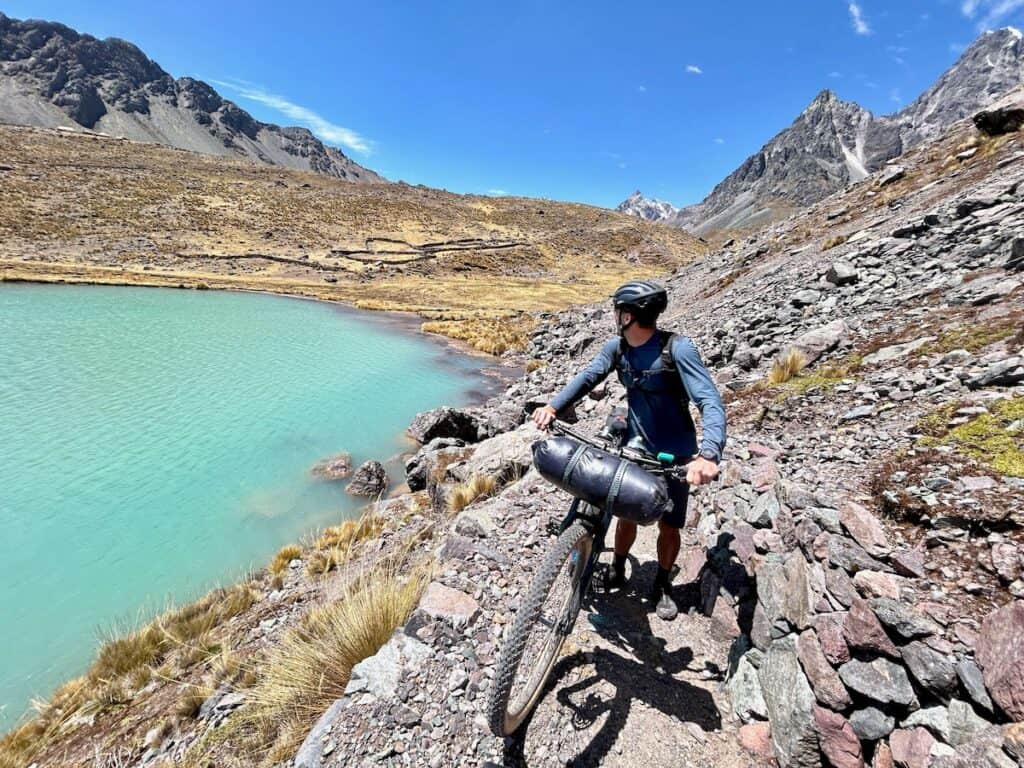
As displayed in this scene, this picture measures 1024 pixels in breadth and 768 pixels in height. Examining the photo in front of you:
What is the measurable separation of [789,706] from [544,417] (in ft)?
8.40

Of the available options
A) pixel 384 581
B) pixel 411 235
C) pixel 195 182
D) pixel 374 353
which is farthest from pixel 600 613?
pixel 195 182

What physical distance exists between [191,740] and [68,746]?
5.74 ft

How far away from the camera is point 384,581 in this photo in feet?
15.8

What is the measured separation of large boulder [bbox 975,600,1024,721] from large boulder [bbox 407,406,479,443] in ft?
37.2

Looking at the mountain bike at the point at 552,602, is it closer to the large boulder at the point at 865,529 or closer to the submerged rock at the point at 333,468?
the large boulder at the point at 865,529

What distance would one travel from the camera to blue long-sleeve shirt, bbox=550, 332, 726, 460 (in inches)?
142

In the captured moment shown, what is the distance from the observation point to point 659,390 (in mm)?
3820

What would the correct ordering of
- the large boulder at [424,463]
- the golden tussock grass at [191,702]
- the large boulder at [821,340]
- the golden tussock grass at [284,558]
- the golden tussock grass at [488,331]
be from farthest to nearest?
1. the golden tussock grass at [488,331]
2. the large boulder at [424,463]
3. the large boulder at [821,340]
4. the golden tussock grass at [284,558]
5. the golden tussock grass at [191,702]

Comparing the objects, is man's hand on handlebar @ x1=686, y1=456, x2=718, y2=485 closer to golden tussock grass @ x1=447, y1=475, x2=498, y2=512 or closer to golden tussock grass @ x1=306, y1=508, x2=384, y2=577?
golden tussock grass @ x1=447, y1=475, x2=498, y2=512

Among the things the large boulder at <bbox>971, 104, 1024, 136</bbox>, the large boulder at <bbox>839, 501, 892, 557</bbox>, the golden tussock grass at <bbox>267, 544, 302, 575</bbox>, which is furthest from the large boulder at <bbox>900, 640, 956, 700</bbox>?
the large boulder at <bbox>971, 104, 1024, 136</bbox>

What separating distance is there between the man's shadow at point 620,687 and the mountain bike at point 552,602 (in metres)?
0.31

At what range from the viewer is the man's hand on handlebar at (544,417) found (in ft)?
12.6

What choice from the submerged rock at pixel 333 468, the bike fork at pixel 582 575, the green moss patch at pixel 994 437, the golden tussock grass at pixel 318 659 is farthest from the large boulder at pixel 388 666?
the submerged rock at pixel 333 468

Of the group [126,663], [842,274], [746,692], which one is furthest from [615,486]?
[842,274]
